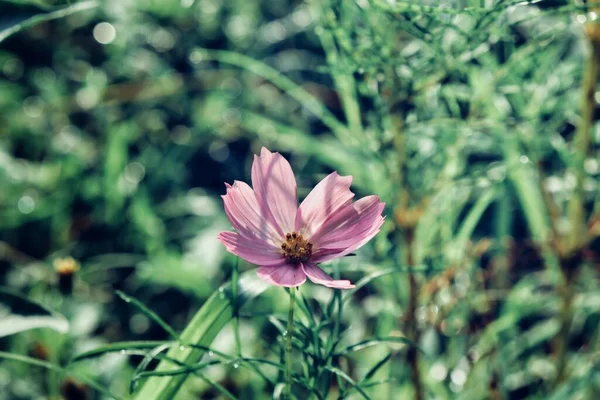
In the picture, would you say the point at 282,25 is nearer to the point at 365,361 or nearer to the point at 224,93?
the point at 224,93

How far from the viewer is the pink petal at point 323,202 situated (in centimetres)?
55

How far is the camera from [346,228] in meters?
0.55

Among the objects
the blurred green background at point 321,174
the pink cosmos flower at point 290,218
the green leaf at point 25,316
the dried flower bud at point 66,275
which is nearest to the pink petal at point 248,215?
the pink cosmos flower at point 290,218

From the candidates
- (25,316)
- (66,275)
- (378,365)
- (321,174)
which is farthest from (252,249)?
(321,174)

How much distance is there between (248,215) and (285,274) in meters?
0.07

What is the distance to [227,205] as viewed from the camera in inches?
20.0

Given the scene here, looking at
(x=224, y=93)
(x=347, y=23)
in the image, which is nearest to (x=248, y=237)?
(x=347, y=23)

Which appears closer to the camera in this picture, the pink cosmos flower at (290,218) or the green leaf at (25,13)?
the pink cosmos flower at (290,218)

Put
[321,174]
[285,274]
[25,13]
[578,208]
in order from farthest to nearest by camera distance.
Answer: [321,174], [578,208], [25,13], [285,274]

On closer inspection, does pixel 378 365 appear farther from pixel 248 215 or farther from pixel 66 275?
pixel 66 275

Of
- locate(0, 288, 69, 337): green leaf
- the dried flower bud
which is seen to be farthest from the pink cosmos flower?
the dried flower bud

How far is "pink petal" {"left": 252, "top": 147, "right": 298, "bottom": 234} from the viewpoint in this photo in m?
0.54

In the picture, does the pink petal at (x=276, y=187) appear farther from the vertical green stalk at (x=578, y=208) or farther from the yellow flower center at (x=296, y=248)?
the vertical green stalk at (x=578, y=208)

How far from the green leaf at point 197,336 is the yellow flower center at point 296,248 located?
0.09 meters
